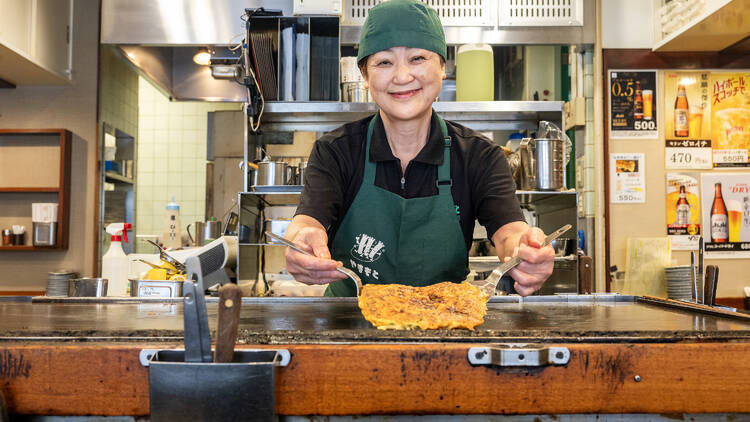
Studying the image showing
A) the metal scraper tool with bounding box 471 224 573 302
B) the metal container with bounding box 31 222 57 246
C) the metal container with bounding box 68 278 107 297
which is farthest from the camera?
the metal container with bounding box 31 222 57 246

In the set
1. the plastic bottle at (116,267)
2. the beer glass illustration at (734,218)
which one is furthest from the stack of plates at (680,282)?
the plastic bottle at (116,267)

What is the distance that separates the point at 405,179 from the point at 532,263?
22.2 inches

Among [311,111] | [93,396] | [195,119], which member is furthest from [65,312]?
[195,119]

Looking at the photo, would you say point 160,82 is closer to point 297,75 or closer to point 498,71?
point 297,75

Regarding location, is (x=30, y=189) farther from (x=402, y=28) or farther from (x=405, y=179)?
(x=402, y=28)

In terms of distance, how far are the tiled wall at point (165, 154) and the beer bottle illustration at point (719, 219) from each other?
5044mm

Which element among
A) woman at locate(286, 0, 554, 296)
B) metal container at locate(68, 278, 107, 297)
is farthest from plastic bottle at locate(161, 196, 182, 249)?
woman at locate(286, 0, 554, 296)

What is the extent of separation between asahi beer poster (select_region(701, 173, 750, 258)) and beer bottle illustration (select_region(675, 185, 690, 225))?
10 cm

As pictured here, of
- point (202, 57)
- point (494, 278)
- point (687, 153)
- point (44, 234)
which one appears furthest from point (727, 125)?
point (44, 234)

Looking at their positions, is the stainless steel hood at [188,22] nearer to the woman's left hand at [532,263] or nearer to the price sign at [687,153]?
the price sign at [687,153]

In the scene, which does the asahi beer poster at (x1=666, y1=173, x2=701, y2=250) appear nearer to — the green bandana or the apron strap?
the apron strap

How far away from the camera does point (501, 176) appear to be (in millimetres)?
1649

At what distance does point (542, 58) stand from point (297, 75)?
6.45 ft

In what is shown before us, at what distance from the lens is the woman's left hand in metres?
1.26
